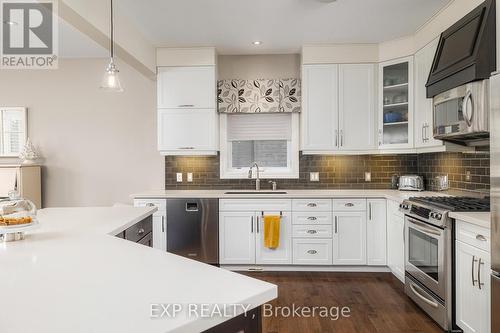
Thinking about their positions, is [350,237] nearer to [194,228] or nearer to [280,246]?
[280,246]

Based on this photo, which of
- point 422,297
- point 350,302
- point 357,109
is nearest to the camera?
point 422,297

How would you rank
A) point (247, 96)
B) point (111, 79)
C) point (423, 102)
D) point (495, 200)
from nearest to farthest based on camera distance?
point (495, 200), point (111, 79), point (423, 102), point (247, 96)

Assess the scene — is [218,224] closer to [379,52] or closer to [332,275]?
[332,275]

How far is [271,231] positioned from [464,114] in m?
2.16

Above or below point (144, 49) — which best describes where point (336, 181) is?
below

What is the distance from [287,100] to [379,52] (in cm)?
122

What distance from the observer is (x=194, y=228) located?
3.91m

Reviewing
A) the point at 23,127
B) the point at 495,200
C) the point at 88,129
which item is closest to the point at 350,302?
the point at 495,200

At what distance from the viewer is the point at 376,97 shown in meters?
4.07

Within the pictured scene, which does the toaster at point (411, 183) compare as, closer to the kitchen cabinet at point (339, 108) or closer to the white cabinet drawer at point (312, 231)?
the kitchen cabinet at point (339, 108)

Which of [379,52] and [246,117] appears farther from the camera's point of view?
[246,117]

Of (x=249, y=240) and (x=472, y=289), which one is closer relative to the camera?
(x=472, y=289)

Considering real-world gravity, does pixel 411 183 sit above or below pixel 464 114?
below

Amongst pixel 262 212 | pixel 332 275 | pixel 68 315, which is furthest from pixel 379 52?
pixel 68 315
